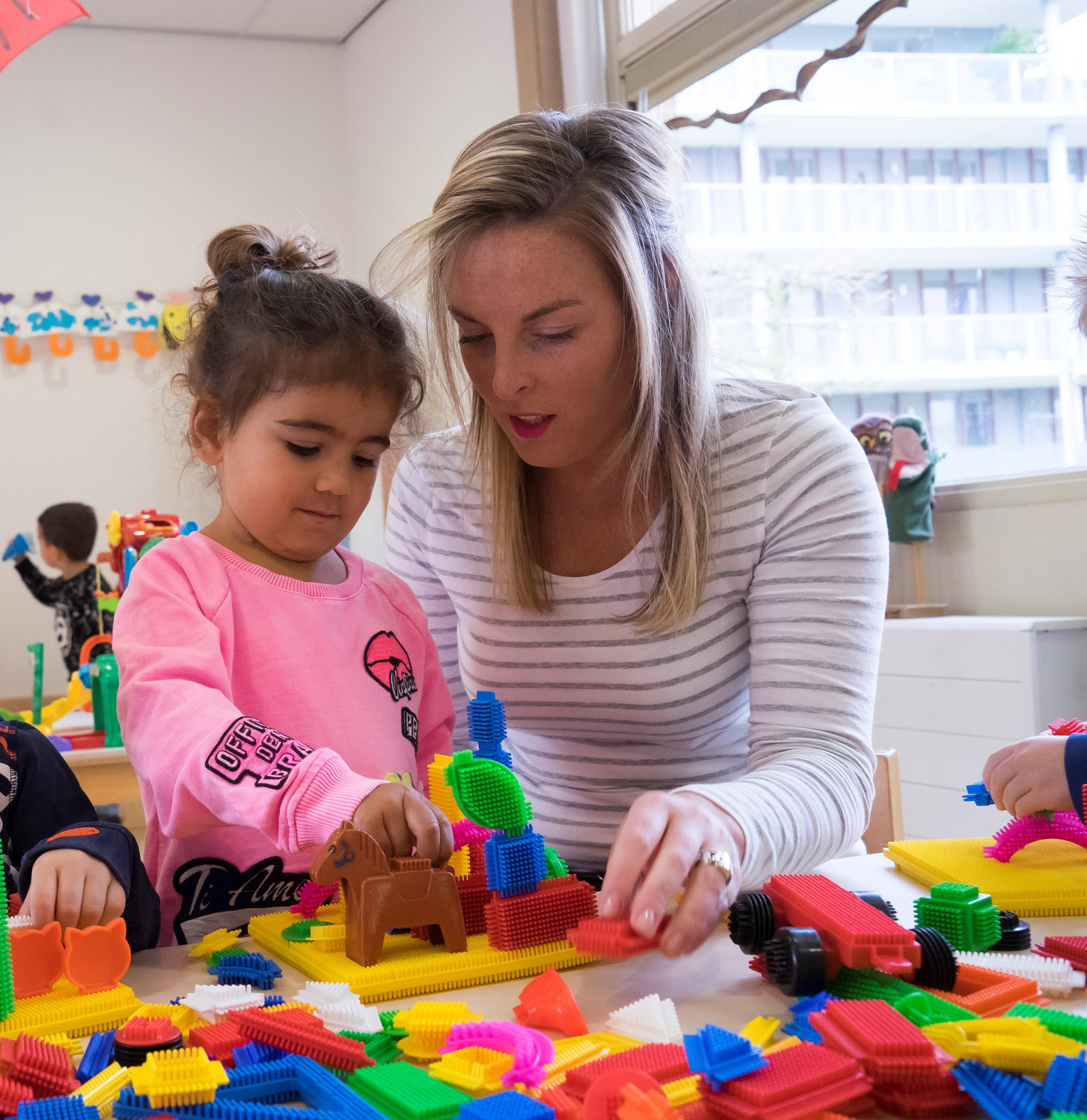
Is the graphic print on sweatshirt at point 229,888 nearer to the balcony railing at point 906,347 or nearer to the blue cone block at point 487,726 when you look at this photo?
the blue cone block at point 487,726

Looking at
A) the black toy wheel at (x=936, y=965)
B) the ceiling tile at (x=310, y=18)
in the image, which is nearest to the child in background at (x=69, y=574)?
the ceiling tile at (x=310, y=18)

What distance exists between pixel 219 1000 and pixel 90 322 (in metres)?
4.10

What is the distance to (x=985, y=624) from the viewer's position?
218 cm

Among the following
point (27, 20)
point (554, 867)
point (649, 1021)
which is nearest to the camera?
point (649, 1021)

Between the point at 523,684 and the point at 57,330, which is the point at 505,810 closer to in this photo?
the point at 523,684

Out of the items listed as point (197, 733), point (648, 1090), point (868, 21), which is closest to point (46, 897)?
point (197, 733)

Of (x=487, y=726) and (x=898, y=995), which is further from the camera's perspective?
(x=487, y=726)

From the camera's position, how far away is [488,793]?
0.67 metres

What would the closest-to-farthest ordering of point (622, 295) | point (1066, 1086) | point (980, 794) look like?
point (1066, 1086), point (980, 794), point (622, 295)

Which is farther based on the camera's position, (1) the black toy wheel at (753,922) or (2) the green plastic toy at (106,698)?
(2) the green plastic toy at (106,698)

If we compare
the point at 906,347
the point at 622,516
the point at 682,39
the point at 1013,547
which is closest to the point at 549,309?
the point at 622,516

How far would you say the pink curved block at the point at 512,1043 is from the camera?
0.50 m

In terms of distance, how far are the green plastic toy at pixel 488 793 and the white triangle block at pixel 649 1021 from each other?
14cm

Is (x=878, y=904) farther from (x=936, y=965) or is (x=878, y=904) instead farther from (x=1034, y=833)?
(x=1034, y=833)
